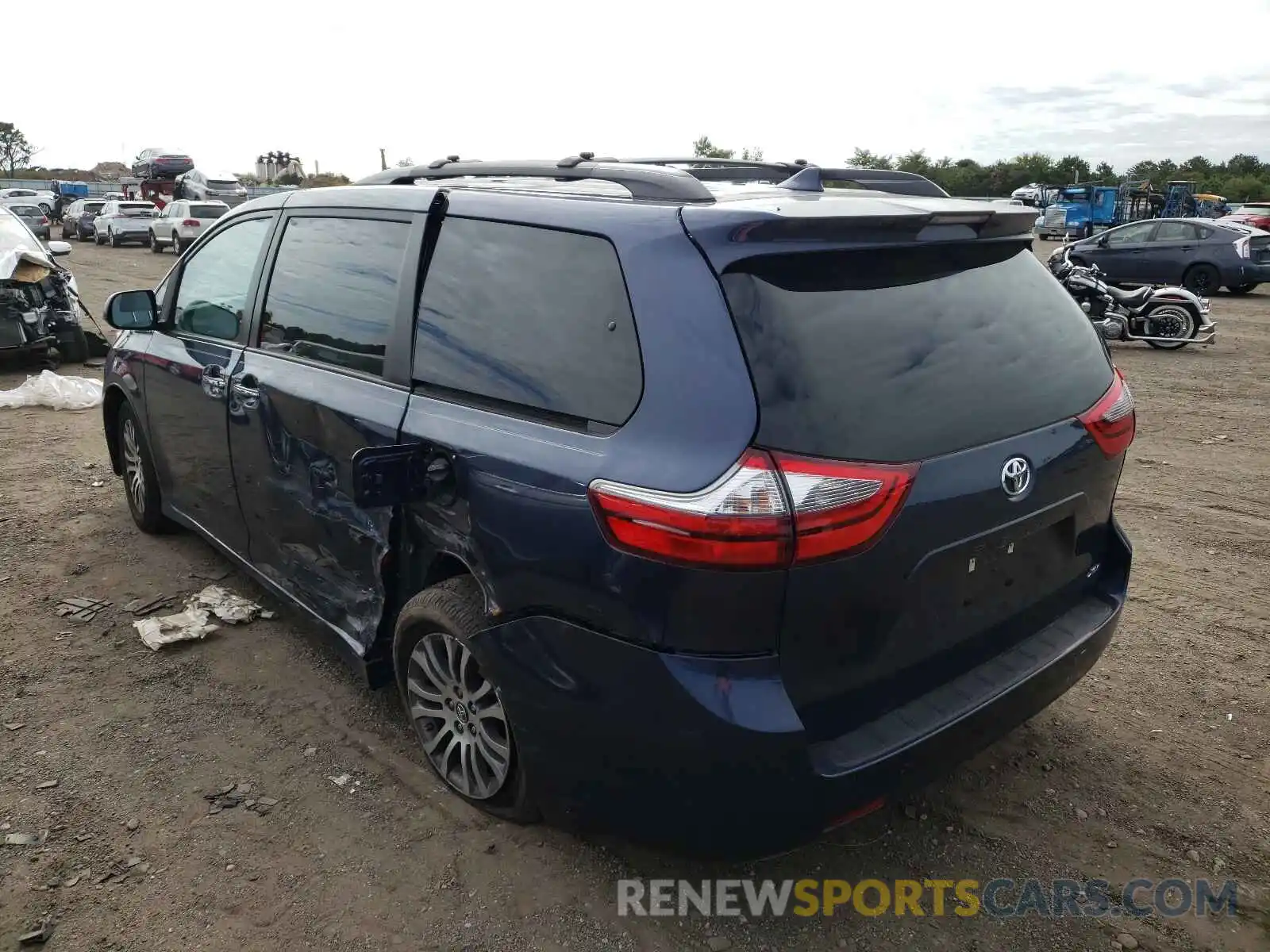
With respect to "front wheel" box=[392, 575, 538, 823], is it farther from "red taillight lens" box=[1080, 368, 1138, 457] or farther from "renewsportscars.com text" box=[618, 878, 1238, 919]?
"red taillight lens" box=[1080, 368, 1138, 457]

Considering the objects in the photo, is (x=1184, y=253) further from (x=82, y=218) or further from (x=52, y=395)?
(x=82, y=218)

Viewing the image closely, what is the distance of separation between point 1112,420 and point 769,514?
136 cm

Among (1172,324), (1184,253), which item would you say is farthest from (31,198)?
(1172,324)

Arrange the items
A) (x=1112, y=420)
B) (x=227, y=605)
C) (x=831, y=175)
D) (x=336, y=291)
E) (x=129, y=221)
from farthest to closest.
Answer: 1. (x=129, y=221)
2. (x=227, y=605)
3. (x=336, y=291)
4. (x=831, y=175)
5. (x=1112, y=420)

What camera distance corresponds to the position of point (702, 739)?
6.82 ft

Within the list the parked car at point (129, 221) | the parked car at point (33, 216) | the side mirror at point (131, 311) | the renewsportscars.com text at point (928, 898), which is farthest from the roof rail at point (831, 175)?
the parked car at point (33, 216)

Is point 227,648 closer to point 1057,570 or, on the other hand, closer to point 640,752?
point 640,752

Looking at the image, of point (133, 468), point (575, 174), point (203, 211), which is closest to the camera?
point (575, 174)

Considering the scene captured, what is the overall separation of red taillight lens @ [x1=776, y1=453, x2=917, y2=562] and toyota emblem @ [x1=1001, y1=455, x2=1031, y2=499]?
39 centimetres

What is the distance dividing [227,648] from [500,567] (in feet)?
6.96

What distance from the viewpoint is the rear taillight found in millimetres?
1985

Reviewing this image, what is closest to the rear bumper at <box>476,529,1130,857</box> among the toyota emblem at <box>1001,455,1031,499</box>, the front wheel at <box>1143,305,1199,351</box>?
the toyota emblem at <box>1001,455,1031,499</box>

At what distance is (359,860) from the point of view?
2.72 metres

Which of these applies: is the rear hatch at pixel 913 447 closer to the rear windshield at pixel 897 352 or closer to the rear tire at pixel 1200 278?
the rear windshield at pixel 897 352
